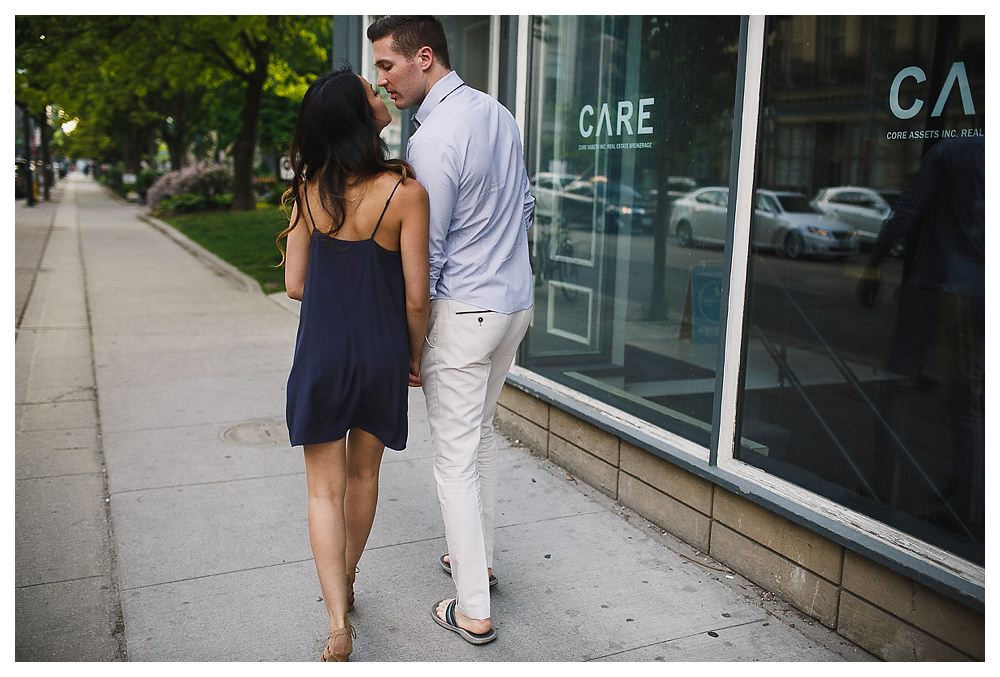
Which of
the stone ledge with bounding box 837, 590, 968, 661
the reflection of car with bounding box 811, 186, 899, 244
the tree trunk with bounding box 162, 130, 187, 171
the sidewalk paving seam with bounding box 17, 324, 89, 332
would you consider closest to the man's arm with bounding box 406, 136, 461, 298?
the stone ledge with bounding box 837, 590, 968, 661

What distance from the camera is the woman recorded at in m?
2.80

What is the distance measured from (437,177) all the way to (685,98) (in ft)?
7.83

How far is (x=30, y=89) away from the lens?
62.5 ft

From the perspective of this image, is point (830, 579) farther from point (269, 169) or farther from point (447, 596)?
point (269, 169)

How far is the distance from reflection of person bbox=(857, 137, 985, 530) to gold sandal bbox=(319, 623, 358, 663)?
2.07m

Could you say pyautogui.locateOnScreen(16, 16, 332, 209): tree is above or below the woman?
above

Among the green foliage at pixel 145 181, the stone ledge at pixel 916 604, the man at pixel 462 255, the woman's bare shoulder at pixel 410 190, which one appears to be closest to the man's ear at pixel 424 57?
the man at pixel 462 255

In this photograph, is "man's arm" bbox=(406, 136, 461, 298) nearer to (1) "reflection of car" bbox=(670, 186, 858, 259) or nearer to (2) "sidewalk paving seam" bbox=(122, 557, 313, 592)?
(2) "sidewalk paving seam" bbox=(122, 557, 313, 592)

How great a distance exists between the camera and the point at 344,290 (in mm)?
2867

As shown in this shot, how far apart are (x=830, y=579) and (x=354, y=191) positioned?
2.08m

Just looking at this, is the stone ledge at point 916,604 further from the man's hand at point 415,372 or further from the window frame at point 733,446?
the man's hand at point 415,372

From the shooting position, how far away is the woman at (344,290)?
280 centimetres

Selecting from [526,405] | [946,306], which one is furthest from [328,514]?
[946,306]

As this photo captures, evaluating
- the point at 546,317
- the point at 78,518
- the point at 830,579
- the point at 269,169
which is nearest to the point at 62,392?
the point at 78,518
